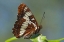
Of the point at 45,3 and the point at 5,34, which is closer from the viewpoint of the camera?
the point at 5,34

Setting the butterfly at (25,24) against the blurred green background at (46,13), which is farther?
the blurred green background at (46,13)

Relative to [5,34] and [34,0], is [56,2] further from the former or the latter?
[5,34]

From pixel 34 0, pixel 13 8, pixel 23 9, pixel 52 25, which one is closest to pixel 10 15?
pixel 13 8

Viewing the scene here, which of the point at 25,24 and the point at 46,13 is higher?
the point at 46,13

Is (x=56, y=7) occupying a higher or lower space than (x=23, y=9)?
higher

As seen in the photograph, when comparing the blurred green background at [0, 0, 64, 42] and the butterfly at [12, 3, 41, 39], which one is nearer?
the butterfly at [12, 3, 41, 39]

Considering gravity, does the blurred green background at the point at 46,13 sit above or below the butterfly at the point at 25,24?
above

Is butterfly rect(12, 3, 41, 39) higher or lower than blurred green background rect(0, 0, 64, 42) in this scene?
lower

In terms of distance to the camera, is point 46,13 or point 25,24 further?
point 46,13
